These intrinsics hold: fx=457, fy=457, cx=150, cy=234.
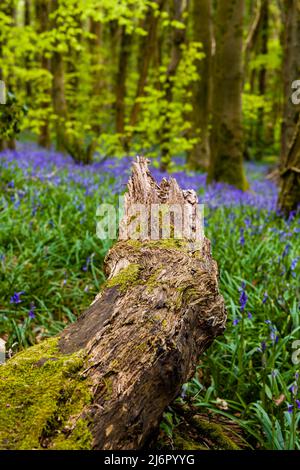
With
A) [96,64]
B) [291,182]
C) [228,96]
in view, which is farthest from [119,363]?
[96,64]

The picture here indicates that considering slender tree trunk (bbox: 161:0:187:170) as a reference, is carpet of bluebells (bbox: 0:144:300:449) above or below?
below

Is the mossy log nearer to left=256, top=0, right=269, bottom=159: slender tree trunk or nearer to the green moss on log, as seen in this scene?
the green moss on log

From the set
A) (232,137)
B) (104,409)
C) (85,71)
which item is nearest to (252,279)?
(104,409)

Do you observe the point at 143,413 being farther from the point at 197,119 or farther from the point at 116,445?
the point at 197,119

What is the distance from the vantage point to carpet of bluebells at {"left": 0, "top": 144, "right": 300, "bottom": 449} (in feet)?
9.00

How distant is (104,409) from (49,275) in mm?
2774

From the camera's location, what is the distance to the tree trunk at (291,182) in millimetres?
6754

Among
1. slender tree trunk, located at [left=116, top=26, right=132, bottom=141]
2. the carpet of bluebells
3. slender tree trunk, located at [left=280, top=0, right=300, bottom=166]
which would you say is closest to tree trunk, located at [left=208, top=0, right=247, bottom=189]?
slender tree trunk, located at [left=280, top=0, right=300, bottom=166]

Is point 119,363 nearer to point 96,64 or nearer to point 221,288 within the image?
point 221,288

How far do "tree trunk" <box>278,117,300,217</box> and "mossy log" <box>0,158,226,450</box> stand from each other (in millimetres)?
4839

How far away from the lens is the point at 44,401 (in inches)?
66.3

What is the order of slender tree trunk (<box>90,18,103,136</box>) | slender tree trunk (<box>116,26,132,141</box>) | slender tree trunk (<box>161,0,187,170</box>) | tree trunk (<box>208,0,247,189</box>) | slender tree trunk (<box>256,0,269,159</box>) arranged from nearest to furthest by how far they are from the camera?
tree trunk (<box>208,0,247,189</box>) < slender tree trunk (<box>161,0,187,170</box>) < slender tree trunk (<box>116,26,132,141</box>) < slender tree trunk (<box>90,18,103,136</box>) < slender tree trunk (<box>256,0,269,159</box>)

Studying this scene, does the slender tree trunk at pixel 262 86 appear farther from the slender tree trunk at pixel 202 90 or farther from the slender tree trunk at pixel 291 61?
the slender tree trunk at pixel 291 61

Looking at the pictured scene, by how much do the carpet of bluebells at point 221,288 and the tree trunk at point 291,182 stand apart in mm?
232
